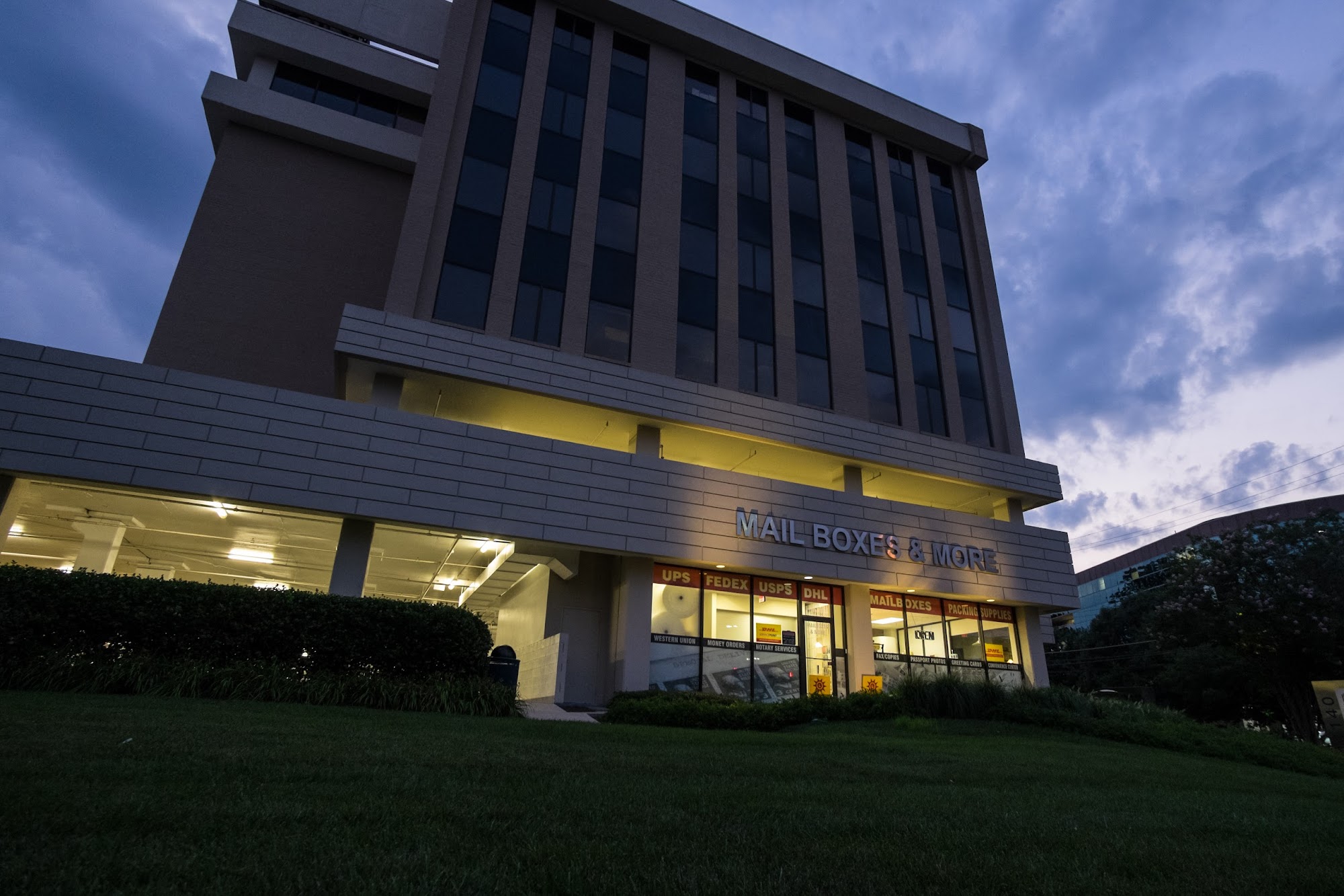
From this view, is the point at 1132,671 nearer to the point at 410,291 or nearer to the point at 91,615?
the point at 410,291

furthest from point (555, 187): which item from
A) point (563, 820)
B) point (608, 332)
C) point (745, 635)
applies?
point (563, 820)

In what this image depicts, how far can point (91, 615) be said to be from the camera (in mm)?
12672

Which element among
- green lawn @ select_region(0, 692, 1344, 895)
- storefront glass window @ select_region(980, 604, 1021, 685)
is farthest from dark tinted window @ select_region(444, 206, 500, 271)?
storefront glass window @ select_region(980, 604, 1021, 685)

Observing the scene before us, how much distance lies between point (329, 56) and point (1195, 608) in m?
41.4

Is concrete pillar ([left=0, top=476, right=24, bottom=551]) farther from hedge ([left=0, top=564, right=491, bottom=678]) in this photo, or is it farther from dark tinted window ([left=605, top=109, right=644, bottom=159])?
dark tinted window ([left=605, top=109, right=644, bottom=159])

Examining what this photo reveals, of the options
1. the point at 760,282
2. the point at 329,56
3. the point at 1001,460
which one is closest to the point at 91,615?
the point at 760,282

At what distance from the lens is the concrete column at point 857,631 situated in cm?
2253

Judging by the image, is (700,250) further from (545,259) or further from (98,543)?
(98,543)

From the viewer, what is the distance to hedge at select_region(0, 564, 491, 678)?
40.7ft

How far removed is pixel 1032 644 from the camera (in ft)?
85.1

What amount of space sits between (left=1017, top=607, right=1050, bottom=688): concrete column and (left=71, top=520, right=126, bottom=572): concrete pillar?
2790 centimetres

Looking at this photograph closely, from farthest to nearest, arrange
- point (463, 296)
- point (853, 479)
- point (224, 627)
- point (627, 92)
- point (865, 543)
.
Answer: point (627, 92) < point (853, 479) < point (865, 543) < point (463, 296) < point (224, 627)

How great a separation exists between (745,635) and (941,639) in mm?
7506

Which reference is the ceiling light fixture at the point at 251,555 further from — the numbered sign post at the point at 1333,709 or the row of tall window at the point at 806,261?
the numbered sign post at the point at 1333,709
